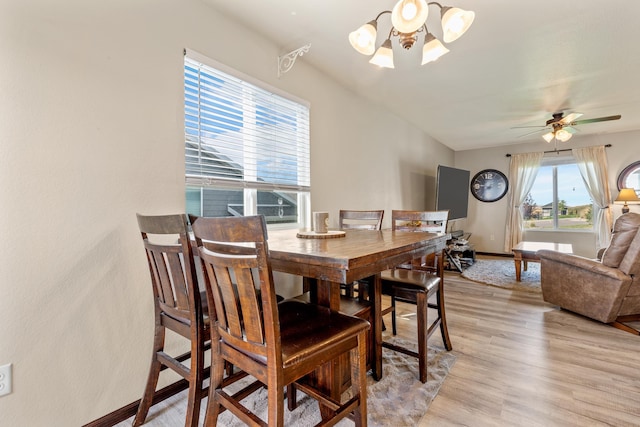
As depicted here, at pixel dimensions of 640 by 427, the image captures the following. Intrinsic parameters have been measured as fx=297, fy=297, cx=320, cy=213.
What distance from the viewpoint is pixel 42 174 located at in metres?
1.27

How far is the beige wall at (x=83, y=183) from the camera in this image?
1.21 meters

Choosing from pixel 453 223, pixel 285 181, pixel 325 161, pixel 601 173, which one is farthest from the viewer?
pixel 453 223

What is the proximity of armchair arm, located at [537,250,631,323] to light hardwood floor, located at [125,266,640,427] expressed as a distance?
0.12 m

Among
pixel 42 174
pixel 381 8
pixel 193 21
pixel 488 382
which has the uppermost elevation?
pixel 381 8

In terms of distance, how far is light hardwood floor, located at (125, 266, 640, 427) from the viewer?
1.47m

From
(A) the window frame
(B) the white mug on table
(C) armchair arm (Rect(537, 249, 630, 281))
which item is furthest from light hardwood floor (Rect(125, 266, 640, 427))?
(A) the window frame

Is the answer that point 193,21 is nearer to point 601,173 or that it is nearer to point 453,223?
point 453,223

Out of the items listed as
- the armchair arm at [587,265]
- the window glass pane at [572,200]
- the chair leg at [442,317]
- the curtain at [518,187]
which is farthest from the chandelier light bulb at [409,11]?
the window glass pane at [572,200]

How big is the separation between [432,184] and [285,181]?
3.93 m

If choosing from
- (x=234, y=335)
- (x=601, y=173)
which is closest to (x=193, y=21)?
(x=234, y=335)

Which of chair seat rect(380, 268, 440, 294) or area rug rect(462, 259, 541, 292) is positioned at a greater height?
chair seat rect(380, 268, 440, 294)

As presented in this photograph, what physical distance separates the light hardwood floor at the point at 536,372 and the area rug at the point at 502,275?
87 centimetres

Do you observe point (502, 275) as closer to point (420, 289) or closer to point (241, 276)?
point (420, 289)

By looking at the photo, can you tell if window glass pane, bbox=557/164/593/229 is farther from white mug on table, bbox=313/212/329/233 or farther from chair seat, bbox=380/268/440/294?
white mug on table, bbox=313/212/329/233
